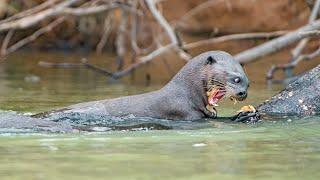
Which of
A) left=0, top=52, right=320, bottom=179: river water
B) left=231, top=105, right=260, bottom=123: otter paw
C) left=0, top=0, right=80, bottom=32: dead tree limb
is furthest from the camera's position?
left=0, top=0, right=80, bottom=32: dead tree limb

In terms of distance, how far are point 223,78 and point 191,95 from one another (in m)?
0.28

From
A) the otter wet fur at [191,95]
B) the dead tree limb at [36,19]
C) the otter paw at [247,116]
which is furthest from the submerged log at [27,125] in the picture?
the dead tree limb at [36,19]

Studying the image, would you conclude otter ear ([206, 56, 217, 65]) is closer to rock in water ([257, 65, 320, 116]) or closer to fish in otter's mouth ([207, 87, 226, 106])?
fish in otter's mouth ([207, 87, 226, 106])

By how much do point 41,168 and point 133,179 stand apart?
472 millimetres

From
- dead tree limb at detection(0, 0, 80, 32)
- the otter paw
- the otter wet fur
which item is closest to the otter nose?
the otter wet fur

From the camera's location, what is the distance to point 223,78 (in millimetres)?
5805

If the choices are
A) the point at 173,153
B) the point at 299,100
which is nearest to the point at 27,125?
the point at 173,153

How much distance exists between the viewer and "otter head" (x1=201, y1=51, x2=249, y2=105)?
570cm

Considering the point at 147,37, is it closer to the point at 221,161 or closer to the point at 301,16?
the point at 301,16

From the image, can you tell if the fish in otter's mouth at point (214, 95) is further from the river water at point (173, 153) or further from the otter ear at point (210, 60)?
the river water at point (173, 153)

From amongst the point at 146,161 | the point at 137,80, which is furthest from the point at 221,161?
the point at 137,80

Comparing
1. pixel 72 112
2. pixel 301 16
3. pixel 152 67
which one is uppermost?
pixel 301 16

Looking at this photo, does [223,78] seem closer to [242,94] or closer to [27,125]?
[242,94]

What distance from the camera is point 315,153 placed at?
409cm
